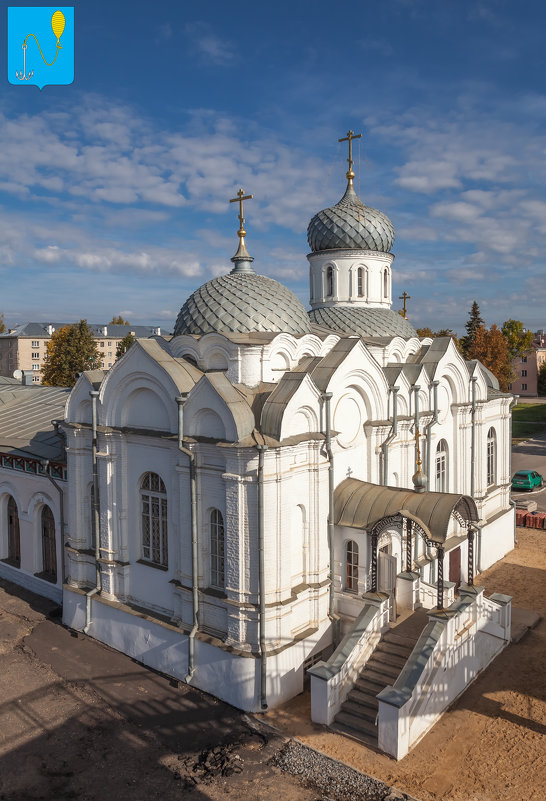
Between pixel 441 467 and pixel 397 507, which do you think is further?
pixel 441 467

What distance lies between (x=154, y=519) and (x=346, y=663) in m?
5.07

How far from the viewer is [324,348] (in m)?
15.6

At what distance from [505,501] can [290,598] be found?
11807mm

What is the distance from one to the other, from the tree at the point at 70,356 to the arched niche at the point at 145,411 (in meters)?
25.9

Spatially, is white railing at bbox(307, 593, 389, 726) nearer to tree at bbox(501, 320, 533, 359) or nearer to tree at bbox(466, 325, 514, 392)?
tree at bbox(466, 325, 514, 392)

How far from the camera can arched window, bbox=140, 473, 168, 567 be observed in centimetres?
1365

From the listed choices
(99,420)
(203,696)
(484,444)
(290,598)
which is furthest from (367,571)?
(484,444)

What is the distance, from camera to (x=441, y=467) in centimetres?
1819

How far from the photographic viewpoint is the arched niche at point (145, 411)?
13406mm

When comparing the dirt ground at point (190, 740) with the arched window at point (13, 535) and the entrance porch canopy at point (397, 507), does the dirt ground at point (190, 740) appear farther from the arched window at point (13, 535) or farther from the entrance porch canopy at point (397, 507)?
the arched window at point (13, 535)

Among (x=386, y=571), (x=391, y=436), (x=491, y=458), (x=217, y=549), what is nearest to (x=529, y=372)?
(x=491, y=458)

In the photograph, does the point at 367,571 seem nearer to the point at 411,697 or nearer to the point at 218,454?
the point at 411,697

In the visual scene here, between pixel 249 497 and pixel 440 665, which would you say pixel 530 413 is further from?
pixel 249 497

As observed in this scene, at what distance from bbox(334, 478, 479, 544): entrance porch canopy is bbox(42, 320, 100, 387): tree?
93.2 ft
